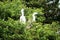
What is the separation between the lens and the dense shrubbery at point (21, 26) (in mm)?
4891

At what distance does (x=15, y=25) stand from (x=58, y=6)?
147 cm

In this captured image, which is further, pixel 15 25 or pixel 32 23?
pixel 32 23

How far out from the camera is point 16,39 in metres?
4.89

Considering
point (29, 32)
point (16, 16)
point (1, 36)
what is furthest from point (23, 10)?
point (1, 36)

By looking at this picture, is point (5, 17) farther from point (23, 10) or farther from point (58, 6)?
point (58, 6)

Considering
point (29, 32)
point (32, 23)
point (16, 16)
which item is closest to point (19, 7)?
point (16, 16)

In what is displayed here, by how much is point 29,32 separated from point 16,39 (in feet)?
1.22

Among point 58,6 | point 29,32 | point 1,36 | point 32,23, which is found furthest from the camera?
point 58,6

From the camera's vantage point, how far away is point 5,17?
5.75 m

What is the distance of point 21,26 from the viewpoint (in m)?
5.01

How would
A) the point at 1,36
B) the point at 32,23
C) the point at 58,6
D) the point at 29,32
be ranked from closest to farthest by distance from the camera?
the point at 1,36
the point at 29,32
the point at 32,23
the point at 58,6

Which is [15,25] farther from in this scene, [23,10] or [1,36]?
[23,10]

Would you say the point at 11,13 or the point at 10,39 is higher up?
the point at 11,13

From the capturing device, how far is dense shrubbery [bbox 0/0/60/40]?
489cm
